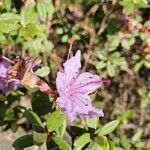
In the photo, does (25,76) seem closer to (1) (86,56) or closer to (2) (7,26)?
(2) (7,26)

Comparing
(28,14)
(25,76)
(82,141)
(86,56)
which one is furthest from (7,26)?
(86,56)

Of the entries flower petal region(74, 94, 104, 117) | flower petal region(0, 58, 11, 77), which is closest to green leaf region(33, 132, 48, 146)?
flower petal region(74, 94, 104, 117)

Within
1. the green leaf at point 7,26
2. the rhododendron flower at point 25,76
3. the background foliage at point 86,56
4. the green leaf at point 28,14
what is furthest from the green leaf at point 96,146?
the green leaf at point 28,14

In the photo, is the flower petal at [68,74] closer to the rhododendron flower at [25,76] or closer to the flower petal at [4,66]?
the rhododendron flower at [25,76]

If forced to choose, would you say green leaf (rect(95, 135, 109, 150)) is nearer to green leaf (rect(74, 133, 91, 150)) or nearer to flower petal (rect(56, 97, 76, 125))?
green leaf (rect(74, 133, 91, 150))

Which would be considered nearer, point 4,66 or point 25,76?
point 25,76
